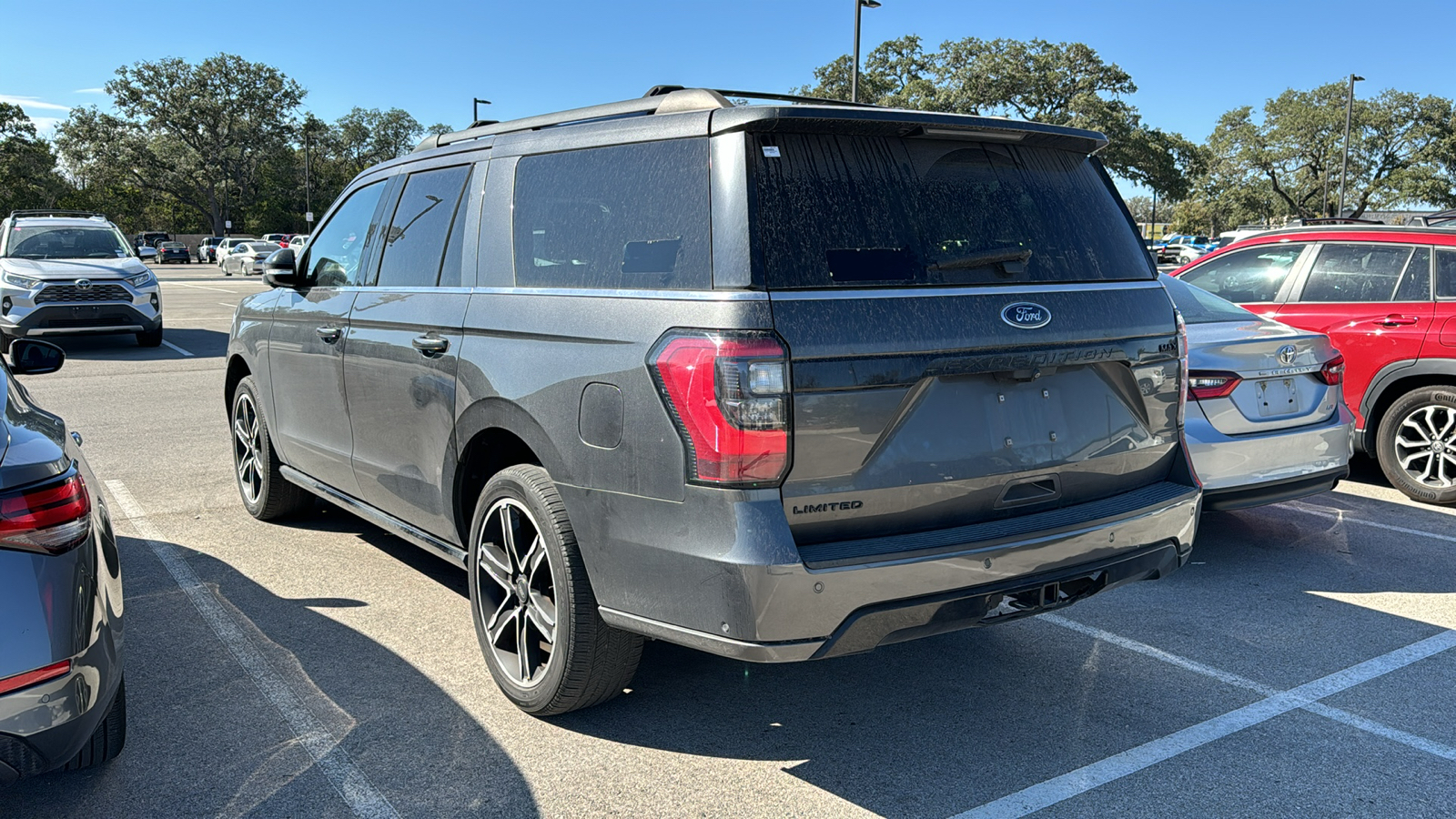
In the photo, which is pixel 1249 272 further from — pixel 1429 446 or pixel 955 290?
pixel 955 290

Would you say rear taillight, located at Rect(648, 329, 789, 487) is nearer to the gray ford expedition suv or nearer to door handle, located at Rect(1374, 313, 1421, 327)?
the gray ford expedition suv

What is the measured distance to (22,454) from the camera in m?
2.68

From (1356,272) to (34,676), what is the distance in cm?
762

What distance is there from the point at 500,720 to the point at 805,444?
1.54 metres

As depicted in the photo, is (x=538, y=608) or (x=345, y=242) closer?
(x=538, y=608)

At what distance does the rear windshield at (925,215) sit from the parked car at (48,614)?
188 centimetres

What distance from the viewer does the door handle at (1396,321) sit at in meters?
6.83

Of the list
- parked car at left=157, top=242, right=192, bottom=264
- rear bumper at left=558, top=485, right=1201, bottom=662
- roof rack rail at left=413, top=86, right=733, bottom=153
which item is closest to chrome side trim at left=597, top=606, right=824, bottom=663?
rear bumper at left=558, top=485, right=1201, bottom=662

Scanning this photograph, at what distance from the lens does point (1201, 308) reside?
6.16 meters

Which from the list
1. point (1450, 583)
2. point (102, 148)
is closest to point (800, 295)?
point (1450, 583)

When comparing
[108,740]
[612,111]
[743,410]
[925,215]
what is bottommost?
[108,740]

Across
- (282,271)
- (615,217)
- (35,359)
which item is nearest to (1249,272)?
(615,217)

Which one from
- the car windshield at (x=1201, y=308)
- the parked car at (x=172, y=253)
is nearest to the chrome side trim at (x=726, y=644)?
the car windshield at (x=1201, y=308)

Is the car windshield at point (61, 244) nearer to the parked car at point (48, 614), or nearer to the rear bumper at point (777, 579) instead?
the parked car at point (48, 614)
